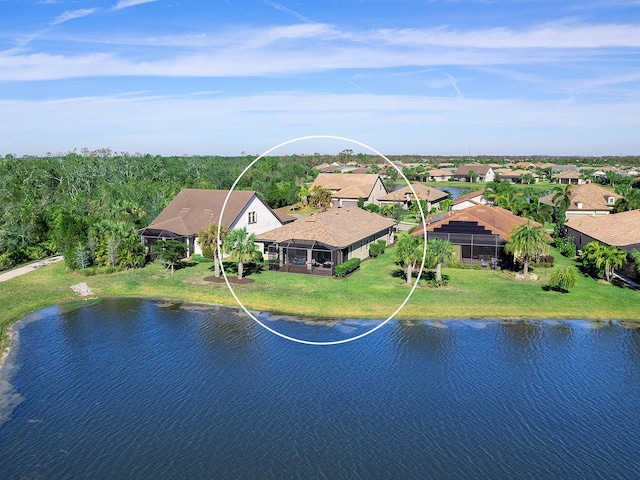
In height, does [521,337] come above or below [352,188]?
below

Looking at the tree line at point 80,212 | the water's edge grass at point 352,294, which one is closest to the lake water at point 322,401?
the water's edge grass at point 352,294

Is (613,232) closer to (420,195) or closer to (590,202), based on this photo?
(590,202)

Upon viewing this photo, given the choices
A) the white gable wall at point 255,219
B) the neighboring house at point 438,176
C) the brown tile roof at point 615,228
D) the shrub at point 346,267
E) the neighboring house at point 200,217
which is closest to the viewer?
the shrub at point 346,267

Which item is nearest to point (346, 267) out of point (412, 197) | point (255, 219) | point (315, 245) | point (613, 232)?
point (315, 245)

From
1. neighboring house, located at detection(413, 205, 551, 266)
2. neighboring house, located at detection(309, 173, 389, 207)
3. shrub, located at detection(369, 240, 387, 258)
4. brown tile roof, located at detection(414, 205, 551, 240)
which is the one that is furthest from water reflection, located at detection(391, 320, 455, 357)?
neighboring house, located at detection(309, 173, 389, 207)

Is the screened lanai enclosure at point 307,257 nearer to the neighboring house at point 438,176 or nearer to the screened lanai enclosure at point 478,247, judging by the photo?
the screened lanai enclosure at point 478,247
